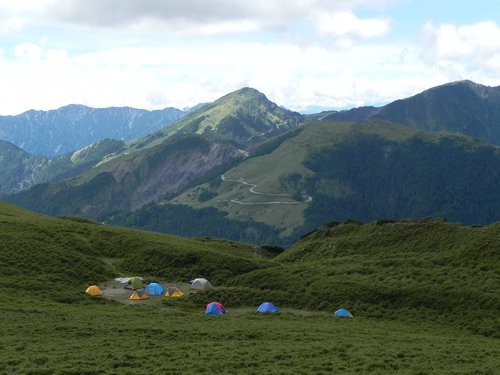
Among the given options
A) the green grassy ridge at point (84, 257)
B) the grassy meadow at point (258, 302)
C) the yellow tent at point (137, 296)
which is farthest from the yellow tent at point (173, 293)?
the green grassy ridge at point (84, 257)

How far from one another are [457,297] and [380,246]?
101 ft

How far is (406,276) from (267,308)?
1953 cm

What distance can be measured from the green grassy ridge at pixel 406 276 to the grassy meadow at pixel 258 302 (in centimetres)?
19

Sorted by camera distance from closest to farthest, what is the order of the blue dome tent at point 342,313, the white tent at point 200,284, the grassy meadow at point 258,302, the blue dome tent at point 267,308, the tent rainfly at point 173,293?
1. the grassy meadow at point 258,302
2. the blue dome tent at point 342,313
3. the blue dome tent at point 267,308
4. the tent rainfly at point 173,293
5. the white tent at point 200,284

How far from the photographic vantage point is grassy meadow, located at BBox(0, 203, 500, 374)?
Answer: 32.5m

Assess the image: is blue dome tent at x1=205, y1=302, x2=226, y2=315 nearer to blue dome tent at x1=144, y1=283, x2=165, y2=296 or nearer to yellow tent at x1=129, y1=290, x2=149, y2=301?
yellow tent at x1=129, y1=290, x2=149, y2=301

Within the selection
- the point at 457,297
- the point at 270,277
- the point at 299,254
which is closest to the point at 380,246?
the point at 299,254

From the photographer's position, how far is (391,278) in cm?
6341

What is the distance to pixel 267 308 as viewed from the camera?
55.9 meters

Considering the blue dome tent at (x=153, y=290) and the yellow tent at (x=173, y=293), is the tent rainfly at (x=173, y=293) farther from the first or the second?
the blue dome tent at (x=153, y=290)

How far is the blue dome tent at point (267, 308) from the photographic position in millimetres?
55719

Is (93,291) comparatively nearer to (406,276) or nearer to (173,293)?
(173,293)

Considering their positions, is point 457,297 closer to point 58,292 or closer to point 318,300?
→ point 318,300

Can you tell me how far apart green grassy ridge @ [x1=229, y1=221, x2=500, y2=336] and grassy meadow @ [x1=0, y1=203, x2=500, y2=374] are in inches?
7.4
